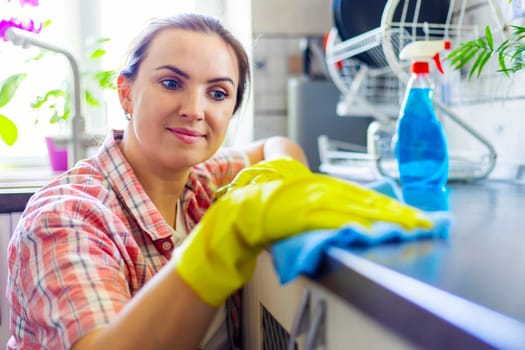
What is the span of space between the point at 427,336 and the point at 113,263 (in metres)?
0.45

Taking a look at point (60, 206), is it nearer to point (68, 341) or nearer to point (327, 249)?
point (68, 341)

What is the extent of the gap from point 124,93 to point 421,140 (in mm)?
552

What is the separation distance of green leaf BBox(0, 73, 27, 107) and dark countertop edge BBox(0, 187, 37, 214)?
1.76 ft

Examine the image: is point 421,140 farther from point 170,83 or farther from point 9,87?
point 9,87

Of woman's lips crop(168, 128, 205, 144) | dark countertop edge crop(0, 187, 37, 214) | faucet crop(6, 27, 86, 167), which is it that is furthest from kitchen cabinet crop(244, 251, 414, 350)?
faucet crop(6, 27, 86, 167)

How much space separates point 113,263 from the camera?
2.20 ft

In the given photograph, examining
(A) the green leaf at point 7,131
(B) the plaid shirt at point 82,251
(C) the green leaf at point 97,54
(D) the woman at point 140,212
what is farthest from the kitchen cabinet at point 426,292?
(C) the green leaf at point 97,54

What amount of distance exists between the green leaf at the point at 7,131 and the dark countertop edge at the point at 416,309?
53.2 inches

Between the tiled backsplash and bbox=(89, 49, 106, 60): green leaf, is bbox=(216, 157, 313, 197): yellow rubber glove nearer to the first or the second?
the tiled backsplash

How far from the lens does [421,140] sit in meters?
0.89

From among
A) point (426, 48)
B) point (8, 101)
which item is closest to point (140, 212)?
point (426, 48)

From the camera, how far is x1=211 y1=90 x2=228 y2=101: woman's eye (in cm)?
93

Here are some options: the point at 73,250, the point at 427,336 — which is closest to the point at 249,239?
the point at 427,336

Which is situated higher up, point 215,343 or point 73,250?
point 73,250
